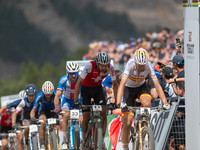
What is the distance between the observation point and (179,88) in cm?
657

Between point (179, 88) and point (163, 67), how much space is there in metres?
1.01

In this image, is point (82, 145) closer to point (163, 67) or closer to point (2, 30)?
point (163, 67)

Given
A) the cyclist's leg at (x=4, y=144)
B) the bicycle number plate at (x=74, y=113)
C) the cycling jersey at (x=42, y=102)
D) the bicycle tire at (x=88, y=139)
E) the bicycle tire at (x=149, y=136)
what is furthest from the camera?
the cyclist's leg at (x=4, y=144)

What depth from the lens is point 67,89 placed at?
28.7 feet

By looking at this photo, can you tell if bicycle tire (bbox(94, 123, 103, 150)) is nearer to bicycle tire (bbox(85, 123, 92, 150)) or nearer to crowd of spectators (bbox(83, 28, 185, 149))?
bicycle tire (bbox(85, 123, 92, 150))

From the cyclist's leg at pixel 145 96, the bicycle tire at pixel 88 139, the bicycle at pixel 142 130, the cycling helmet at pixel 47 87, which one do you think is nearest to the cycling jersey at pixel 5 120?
the cycling helmet at pixel 47 87

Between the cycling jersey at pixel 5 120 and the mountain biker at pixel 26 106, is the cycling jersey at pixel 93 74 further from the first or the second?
the cycling jersey at pixel 5 120

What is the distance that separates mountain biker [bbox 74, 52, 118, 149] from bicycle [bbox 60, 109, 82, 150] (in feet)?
0.42

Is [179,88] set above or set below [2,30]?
below

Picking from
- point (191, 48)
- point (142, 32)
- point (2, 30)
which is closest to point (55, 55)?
point (2, 30)

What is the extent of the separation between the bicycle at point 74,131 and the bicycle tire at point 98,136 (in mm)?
637

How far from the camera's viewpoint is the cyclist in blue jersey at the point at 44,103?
941 cm

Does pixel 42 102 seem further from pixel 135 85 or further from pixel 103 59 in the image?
pixel 135 85

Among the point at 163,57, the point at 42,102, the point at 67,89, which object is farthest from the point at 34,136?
the point at 163,57
